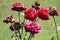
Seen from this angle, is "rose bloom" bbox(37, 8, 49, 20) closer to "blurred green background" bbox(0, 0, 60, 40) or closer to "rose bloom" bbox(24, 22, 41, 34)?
"rose bloom" bbox(24, 22, 41, 34)

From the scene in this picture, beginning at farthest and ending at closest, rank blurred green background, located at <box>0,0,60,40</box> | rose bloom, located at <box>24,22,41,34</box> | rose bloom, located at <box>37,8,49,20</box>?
blurred green background, located at <box>0,0,60,40</box> → rose bloom, located at <box>37,8,49,20</box> → rose bloom, located at <box>24,22,41,34</box>

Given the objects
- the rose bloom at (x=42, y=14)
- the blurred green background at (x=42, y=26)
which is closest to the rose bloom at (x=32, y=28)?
the rose bloom at (x=42, y=14)

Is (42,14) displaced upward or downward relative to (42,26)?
upward

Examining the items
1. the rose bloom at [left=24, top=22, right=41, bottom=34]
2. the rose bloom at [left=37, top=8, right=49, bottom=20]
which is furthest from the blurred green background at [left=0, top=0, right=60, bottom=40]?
the rose bloom at [left=24, top=22, right=41, bottom=34]

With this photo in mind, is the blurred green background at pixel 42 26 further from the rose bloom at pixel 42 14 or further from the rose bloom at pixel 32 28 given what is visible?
the rose bloom at pixel 32 28

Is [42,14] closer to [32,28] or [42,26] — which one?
[32,28]

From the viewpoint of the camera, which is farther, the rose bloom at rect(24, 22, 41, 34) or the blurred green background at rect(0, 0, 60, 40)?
the blurred green background at rect(0, 0, 60, 40)

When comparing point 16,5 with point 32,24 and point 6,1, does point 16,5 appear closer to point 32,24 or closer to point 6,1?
point 32,24

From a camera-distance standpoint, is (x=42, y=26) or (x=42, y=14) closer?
(x=42, y=14)

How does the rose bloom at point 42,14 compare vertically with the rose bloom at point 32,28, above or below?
above

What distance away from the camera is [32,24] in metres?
1.35

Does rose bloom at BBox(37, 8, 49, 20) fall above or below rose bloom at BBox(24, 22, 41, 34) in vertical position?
above

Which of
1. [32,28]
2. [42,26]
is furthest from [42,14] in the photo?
[42,26]

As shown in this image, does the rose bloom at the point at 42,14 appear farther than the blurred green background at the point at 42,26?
No
